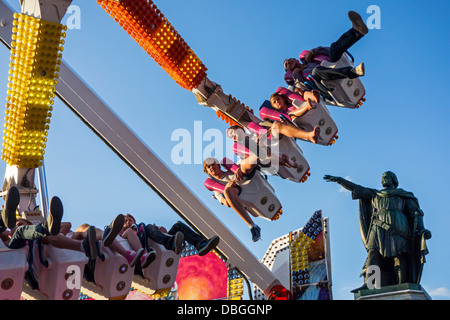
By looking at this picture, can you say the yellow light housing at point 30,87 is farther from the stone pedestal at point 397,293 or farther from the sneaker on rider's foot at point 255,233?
the stone pedestal at point 397,293

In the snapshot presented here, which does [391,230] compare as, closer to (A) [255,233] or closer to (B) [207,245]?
(A) [255,233]

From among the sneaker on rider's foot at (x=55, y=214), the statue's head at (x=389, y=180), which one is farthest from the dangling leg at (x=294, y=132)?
the sneaker on rider's foot at (x=55, y=214)

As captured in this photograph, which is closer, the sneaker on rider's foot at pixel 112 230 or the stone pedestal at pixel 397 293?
the sneaker on rider's foot at pixel 112 230

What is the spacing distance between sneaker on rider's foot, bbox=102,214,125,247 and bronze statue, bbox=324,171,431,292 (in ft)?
10.6

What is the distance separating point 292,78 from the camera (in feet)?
30.1

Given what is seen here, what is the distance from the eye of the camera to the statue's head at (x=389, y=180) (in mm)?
8695

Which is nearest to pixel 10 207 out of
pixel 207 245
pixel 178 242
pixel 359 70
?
pixel 178 242

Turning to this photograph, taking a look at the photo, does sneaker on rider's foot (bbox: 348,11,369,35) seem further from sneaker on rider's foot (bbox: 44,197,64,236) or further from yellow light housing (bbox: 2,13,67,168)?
sneaker on rider's foot (bbox: 44,197,64,236)

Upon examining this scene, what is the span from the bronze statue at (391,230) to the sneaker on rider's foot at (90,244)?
3.44 metres

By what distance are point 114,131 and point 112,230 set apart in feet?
9.63

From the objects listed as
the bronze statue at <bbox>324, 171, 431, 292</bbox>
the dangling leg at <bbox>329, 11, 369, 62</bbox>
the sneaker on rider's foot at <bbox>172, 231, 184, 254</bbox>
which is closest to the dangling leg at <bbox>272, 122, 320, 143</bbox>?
the bronze statue at <bbox>324, 171, 431, 292</bbox>

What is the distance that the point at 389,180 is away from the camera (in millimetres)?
8711
